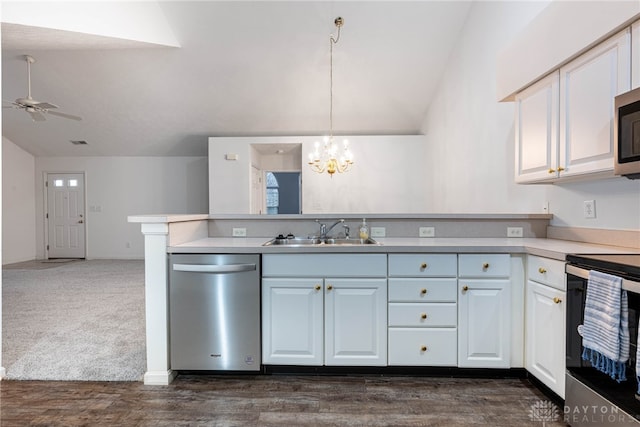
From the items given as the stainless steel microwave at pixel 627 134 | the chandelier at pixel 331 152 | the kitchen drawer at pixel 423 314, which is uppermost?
the chandelier at pixel 331 152

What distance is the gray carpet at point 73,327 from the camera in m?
2.37

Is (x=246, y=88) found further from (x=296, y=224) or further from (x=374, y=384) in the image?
(x=374, y=384)

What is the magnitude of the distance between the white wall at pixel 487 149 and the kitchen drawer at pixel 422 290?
1.07m

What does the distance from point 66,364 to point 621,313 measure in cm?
325

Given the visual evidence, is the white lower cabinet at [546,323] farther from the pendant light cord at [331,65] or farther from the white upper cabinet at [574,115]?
the pendant light cord at [331,65]

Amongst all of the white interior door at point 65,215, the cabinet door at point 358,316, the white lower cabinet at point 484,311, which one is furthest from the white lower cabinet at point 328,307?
the white interior door at point 65,215

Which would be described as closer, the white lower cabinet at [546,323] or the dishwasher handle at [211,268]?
the white lower cabinet at [546,323]

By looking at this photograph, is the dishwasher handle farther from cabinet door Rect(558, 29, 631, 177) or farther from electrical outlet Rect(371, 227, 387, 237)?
cabinet door Rect(558, 29, 631, 177)

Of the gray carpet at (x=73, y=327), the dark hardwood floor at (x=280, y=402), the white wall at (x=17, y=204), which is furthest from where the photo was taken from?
the white wall at (x=17, y=204)

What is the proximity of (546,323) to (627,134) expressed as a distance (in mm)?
1065

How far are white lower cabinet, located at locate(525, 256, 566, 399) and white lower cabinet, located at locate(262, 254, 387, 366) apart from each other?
877 mm

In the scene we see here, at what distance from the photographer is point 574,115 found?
196 cm

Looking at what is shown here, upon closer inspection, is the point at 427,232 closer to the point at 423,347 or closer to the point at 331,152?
the point at 423,347

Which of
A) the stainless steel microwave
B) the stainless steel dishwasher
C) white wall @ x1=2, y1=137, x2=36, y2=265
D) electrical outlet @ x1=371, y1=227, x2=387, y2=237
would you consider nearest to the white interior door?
white wall @ x1=2, y1=137, x2=36, y2=265
